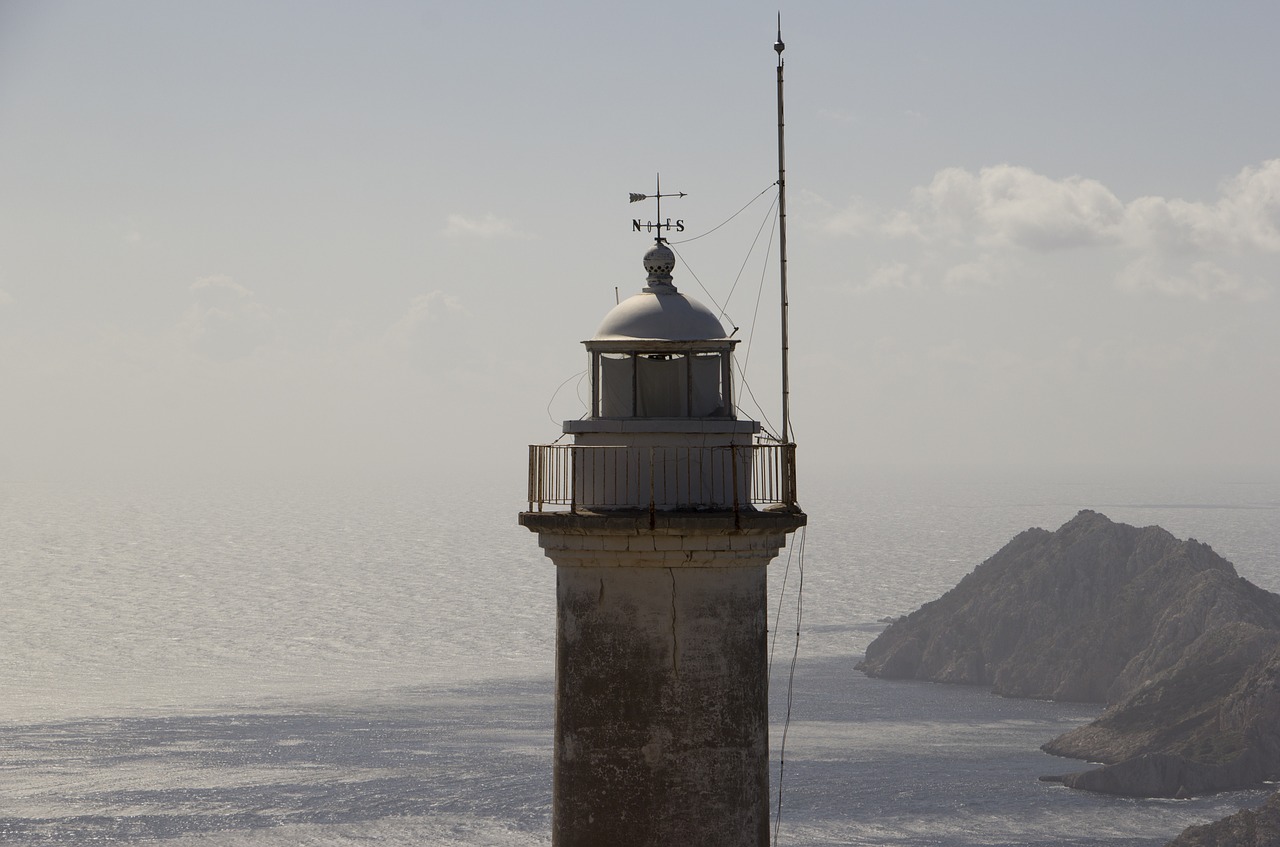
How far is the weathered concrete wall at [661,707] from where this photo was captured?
1266 cm

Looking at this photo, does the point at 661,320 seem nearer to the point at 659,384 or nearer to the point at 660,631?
the point at 659,384

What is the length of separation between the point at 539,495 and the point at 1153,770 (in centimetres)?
18185

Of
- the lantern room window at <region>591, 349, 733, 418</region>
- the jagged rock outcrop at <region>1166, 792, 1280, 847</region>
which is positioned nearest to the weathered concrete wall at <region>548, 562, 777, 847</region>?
the lantern room window at <region>591, 349, 733, 418</region>

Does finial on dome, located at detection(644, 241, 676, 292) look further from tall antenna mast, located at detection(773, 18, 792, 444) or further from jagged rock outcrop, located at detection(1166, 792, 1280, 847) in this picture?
jagged rock outcrop, located at detection(1166, 792, 1280, 847)

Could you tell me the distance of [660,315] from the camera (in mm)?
13414

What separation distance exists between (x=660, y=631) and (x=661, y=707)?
62cm

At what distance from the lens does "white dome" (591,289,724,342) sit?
13312mm

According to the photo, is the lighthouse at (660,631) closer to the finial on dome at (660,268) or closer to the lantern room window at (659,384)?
the lantern room window at (659,384)

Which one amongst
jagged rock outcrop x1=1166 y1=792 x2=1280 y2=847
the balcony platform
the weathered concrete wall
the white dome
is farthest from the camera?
jagged rock outcrop x1=1166 y1=792 x2=1280 y2=847

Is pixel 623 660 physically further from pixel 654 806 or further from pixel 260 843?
pixel 260 843

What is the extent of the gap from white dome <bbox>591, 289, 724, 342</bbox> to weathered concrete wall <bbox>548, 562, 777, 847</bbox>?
1.98m

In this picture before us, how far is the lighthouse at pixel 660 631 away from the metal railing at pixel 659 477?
0.05 feet

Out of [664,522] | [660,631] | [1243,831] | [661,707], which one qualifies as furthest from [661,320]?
[1243,831]

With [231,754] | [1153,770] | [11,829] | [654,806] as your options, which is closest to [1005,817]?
[1153,770]
